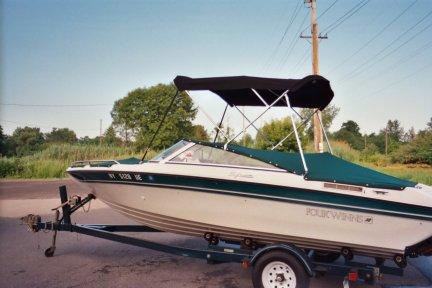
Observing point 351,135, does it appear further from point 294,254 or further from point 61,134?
point 294,254

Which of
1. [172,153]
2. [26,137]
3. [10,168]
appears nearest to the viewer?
[172,153]

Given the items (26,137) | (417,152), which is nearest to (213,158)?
(417,152)

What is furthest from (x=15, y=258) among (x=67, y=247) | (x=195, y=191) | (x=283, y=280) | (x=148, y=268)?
(x=283, y=280)

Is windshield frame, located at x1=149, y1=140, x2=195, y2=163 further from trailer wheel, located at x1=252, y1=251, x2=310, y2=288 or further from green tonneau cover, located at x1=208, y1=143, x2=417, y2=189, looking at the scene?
trailer wheel, located at x1=252, y1=251, x2=310, y2=288

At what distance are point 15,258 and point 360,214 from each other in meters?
4.92

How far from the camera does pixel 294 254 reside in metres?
4.48

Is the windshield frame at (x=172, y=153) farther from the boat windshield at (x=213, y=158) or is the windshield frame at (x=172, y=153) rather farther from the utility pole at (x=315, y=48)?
the utility pole at (x=315, y=48)

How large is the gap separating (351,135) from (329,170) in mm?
79291

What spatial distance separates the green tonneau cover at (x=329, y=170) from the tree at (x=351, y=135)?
61.2 m

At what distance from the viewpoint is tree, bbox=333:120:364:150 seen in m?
71.5

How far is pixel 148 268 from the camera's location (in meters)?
5.73

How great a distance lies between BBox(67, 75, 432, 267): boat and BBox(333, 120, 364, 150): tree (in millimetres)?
61947

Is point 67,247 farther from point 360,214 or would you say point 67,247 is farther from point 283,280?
point 360,214

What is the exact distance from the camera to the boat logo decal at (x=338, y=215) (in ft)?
14.4
